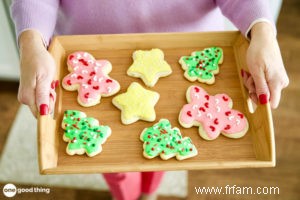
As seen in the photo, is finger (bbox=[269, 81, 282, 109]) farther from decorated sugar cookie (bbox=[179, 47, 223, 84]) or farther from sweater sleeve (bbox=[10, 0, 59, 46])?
sweater sleeve (bbox=[10, 0, 59, 46])

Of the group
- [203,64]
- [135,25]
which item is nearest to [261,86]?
[203,64]

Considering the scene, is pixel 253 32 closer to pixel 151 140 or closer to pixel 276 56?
pixel 276 56

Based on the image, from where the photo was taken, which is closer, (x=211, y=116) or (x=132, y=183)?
(x=211, y=116)

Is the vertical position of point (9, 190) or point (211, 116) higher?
point (211, 116)

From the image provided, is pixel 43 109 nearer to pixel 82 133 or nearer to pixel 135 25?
pixel 82 133

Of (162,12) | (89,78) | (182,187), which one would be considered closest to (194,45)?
(162,12)

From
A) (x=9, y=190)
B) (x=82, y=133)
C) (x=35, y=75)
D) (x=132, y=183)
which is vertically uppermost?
(x=35, y=75)

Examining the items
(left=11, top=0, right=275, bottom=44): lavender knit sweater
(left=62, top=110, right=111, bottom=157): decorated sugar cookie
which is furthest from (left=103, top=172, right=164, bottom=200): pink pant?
(left=11, top=0, right=275, bottom=44): lavender knit sweater
